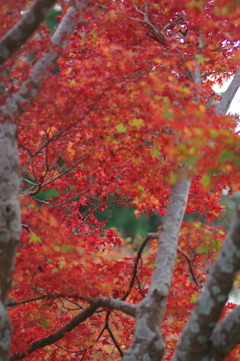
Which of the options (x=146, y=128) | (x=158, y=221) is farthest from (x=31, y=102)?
(x=158, y=221)

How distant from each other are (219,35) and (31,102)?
3.68 metres

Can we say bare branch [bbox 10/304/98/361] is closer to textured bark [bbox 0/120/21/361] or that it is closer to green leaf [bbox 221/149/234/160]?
textured bark [bbox 0/120/21/361]

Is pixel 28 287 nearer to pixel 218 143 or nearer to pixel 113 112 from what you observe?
pixel 113 112

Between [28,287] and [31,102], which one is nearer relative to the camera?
[31,102]

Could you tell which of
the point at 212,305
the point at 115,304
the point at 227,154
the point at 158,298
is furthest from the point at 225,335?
the point at 227,154

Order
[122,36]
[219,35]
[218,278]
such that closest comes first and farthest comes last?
[218,278] < [219,35] < [122,36]

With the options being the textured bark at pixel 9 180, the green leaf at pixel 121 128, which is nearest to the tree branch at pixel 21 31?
the textured bark at pixel 9 180

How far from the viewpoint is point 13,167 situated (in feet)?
13.6

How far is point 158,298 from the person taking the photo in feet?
13.8

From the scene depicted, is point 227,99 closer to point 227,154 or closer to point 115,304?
point 227,154

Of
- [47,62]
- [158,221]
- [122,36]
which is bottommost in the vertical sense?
[47,62]

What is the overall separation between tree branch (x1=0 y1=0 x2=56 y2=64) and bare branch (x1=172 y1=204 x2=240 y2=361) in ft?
8.62

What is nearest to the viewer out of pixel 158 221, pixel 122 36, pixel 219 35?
pixel 219 35

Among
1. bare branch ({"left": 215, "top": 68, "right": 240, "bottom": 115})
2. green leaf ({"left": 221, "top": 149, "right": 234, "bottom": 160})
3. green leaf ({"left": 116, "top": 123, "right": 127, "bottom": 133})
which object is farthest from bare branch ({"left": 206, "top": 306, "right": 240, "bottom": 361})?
bare branch ({"left": 215, "top": 68, "right": 240, "bottom": 115})
